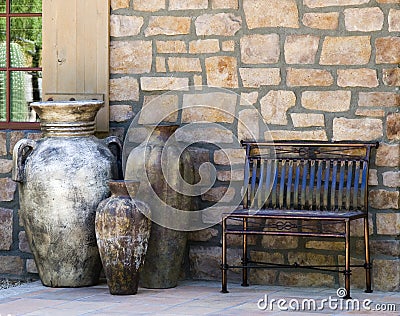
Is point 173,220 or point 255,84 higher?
point 255,84

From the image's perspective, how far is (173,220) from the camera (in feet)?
19.5

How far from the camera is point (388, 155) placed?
232 inches

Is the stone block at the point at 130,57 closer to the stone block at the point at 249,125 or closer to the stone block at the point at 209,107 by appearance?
the stone block at the point at 209,107

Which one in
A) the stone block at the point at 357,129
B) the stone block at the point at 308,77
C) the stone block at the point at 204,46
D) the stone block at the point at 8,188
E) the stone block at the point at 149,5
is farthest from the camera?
the stone block at the point at 8,188

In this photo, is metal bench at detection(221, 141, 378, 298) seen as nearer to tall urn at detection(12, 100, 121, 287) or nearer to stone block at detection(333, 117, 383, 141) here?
stone block at detection(333, 117, 383, 141)

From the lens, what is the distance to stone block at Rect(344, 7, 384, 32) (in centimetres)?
588

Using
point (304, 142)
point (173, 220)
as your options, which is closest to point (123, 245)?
point (173, 220)

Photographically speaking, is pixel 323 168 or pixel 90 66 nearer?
pixel 323 168

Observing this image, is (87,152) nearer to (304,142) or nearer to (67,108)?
(67,108)

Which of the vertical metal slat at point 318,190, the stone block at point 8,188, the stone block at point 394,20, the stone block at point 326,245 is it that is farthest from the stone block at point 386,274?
the stone block at point 8,188

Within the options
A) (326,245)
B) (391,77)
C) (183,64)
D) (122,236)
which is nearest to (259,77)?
(183,64)

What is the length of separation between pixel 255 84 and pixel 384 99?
83 centimetres

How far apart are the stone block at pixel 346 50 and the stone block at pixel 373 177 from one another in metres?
0.67

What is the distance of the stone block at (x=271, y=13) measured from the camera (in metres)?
6.07
